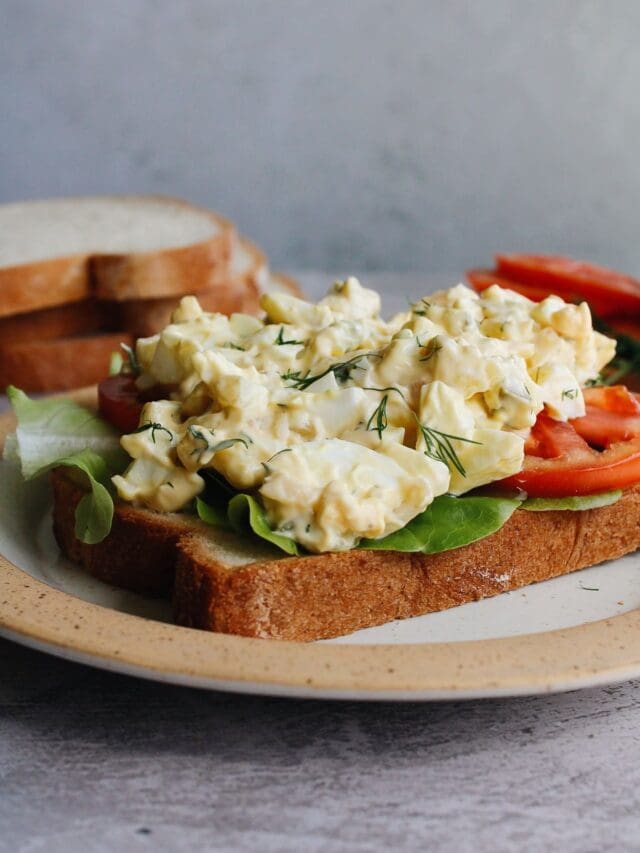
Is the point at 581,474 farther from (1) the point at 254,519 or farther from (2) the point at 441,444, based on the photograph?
(1) the point at 254,519

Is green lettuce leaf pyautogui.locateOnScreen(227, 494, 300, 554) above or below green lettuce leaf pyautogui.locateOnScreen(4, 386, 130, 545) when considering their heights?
above

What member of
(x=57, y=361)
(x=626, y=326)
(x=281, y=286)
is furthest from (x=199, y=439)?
(x=281, y=286)

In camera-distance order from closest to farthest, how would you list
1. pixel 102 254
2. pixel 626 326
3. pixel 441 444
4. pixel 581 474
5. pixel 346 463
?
1. pixel 346 463
2. pixel 441 444
3. pixel 581 474
4. pixel 626 326
5. pixel 102 254

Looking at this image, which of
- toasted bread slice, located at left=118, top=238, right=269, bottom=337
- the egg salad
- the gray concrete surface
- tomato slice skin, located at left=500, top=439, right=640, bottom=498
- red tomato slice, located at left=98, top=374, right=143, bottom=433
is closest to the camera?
the gray concrete surface

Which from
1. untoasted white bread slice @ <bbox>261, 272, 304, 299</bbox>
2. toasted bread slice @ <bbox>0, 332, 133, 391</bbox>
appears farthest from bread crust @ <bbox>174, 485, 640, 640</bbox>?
untoasted white bread slice @ <bbox>261, 272, 304, 299</bbox>

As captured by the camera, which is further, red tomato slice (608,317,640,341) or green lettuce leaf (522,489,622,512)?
red tomato slice (608,317,640,341)

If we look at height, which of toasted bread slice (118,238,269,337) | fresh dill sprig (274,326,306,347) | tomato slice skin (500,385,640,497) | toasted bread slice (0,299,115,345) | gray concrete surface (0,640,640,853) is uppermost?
fresh dill sprig (274,326,306,347)

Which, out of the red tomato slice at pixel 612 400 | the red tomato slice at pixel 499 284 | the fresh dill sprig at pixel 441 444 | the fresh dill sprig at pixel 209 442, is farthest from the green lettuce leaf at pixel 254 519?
the red tomato slice at pixel 499 284

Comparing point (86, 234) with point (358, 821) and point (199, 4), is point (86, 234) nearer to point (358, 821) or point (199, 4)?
point (199, 4)

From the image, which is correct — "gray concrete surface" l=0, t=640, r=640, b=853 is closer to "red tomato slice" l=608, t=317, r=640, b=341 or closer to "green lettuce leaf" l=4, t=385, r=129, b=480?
"green lettuce leaf" l=4, t=385, r=129, b=480
